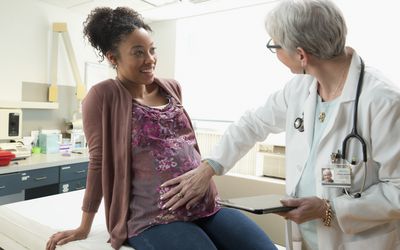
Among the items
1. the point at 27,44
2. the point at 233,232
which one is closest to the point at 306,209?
the point at 233,232

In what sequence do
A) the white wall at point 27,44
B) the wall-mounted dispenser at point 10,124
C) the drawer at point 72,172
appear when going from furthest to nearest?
the white wall at point 27,44 < the drawer at point 72,172 < the wall-mounted dispenser at point 10,124

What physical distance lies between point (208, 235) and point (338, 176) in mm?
563

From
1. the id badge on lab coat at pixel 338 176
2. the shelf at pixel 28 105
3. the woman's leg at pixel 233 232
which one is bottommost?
the woman's leg at pixel 233 232

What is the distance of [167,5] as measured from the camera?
11.4 ft

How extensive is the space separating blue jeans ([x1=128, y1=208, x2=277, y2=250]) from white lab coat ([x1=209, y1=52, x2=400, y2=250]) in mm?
155

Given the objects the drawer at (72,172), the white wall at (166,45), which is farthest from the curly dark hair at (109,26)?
the white wall at (166,45)

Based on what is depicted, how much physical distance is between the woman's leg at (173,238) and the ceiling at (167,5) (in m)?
2.63

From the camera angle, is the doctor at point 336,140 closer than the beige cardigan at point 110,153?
Yes

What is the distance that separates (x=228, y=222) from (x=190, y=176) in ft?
0.84

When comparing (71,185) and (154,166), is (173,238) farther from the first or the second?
(71,185)

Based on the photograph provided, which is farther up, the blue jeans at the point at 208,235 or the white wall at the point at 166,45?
the white wall at the point at 166,45

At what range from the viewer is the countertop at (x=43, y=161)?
257cm

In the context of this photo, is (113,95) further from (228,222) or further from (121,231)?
(228,222)

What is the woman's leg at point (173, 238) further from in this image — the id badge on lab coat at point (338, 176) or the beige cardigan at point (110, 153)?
the id badge on lab coat at point (338, 176)
